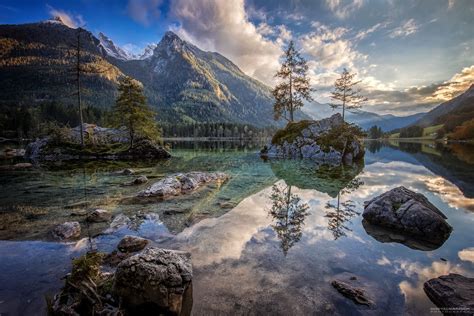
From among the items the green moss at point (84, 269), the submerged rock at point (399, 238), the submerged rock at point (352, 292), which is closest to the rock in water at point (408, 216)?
the submerged rock at point (399, 238)

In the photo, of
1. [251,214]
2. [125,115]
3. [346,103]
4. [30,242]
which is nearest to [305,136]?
[346,103]

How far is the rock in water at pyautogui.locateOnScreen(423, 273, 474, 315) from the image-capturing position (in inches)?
175

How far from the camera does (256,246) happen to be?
292 inches

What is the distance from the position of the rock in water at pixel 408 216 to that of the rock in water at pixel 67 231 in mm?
11248

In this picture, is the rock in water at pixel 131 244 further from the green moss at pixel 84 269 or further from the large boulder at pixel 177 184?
the large boulder at pixel 177 184

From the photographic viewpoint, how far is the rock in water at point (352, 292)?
15.8ft

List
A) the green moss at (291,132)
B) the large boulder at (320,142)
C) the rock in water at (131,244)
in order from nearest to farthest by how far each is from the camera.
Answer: the rock in water at (131,244)
the large boulder at (320,142)
the green moss at (291,132)

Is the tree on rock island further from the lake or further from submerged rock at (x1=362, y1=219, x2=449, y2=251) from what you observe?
submerged rock at (x1=362, y1=219, x2=449, y2=251)

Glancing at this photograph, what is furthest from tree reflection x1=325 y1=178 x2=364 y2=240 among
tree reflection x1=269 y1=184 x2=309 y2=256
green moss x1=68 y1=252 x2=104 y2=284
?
green moss x1=68 y1=252 x2=104 y2=284

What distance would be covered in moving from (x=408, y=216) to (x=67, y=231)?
40.5 feet

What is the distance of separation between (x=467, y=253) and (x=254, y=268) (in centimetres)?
649

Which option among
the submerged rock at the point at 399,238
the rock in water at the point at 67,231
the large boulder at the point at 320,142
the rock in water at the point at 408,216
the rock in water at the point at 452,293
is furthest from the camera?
the large boulder at the point at 320,142

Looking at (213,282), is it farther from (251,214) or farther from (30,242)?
(30,242)

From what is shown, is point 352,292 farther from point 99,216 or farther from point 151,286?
point 99,216
